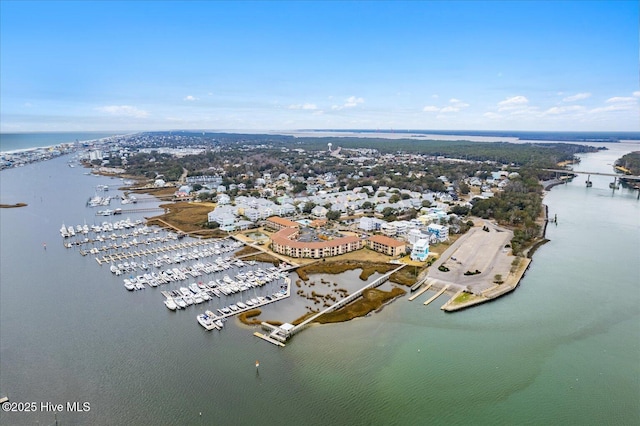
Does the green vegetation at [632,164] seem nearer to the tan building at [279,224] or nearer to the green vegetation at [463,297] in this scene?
the tan building at [279,224]

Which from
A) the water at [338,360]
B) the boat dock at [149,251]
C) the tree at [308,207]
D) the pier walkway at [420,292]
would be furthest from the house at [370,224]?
the water at [338,360]

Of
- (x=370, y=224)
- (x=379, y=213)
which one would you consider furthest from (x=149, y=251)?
(x=379, y=213)

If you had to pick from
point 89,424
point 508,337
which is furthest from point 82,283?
point 508,337

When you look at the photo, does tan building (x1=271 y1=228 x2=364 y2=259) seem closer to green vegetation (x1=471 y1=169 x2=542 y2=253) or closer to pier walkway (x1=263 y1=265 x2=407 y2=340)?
pier walkway (x1=263 y1=265 x2=407 y2=340)

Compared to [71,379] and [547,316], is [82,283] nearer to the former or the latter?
[71,379]

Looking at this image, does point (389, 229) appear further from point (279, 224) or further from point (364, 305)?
point (364, 305)

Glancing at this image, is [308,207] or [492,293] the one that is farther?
[308,207]
